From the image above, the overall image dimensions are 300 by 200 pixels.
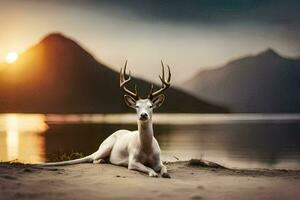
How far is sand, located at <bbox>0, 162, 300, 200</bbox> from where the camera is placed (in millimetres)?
4547

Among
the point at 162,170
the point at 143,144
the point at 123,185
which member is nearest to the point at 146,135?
the point at 143,144

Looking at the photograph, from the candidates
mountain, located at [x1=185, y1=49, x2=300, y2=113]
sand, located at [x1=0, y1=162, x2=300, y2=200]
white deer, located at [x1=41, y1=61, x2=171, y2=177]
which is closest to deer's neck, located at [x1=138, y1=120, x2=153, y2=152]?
white deer, located at [x1=41, y1=61, x2=171, y2=177]

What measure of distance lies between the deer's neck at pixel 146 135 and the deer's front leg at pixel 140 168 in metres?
0.19

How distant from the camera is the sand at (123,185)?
4.55m

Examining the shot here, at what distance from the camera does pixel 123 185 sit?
5.08 m

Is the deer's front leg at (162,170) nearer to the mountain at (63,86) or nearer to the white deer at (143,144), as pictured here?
the white deer at (143,144)

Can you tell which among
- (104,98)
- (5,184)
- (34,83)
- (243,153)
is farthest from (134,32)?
(104,98)

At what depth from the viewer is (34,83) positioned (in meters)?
35.3

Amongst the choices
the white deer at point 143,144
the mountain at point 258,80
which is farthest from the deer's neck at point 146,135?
the mountain at point 258,80

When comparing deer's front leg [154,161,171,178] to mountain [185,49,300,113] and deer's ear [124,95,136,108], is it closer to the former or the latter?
deer's ear [124,95,136,108]

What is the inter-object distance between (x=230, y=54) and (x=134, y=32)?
21.6ft

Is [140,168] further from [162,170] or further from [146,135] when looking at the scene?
[146,135]

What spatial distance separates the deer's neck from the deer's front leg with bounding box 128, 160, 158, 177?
190 mm

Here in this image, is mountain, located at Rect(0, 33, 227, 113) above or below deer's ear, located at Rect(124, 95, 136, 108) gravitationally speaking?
above
